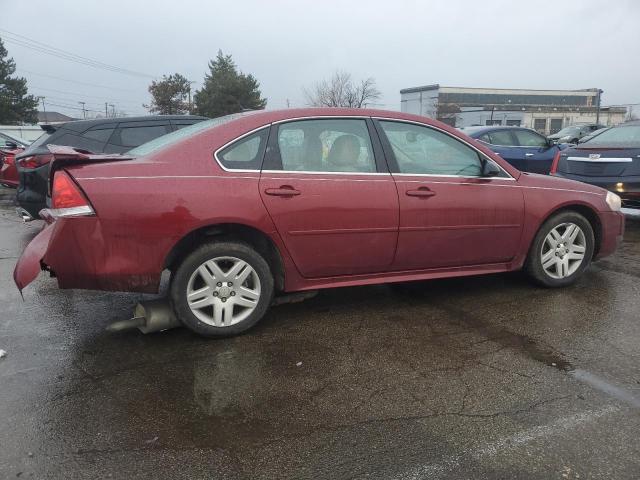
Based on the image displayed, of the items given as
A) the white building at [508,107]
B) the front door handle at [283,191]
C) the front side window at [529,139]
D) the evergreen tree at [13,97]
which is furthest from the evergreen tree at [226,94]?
the front door handle at [283,191]

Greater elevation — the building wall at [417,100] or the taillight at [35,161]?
the building wall at [417,100]

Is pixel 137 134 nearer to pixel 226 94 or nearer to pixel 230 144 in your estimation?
pixel 230 144

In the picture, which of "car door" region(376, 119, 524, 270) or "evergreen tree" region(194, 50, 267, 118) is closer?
"car door" region(376, 119, 524, 270)

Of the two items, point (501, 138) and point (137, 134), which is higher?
point (137, 134)

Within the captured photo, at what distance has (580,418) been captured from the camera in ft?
8.67

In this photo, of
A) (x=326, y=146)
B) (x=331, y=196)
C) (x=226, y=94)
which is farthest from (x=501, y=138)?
(x=226, y=94)

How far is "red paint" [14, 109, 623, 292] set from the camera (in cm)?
327

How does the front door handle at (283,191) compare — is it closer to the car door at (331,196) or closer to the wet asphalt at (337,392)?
the car door at (331,196)

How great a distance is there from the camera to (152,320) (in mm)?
3576

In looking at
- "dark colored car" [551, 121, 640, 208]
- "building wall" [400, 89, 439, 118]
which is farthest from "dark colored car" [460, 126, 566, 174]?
"building wall" [400, 89, 439, 118]

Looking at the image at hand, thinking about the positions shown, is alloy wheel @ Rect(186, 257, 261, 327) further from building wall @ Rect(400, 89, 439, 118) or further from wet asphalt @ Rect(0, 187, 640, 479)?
building wall @ Rect(400, 89, 439, 118)

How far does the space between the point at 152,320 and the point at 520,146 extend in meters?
8.91

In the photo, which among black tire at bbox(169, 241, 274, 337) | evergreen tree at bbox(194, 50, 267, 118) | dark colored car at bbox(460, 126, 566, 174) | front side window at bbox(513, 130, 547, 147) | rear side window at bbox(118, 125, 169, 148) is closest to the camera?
black tire at bbox(169, 241, 274, 337)

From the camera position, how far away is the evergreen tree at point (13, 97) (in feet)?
156
